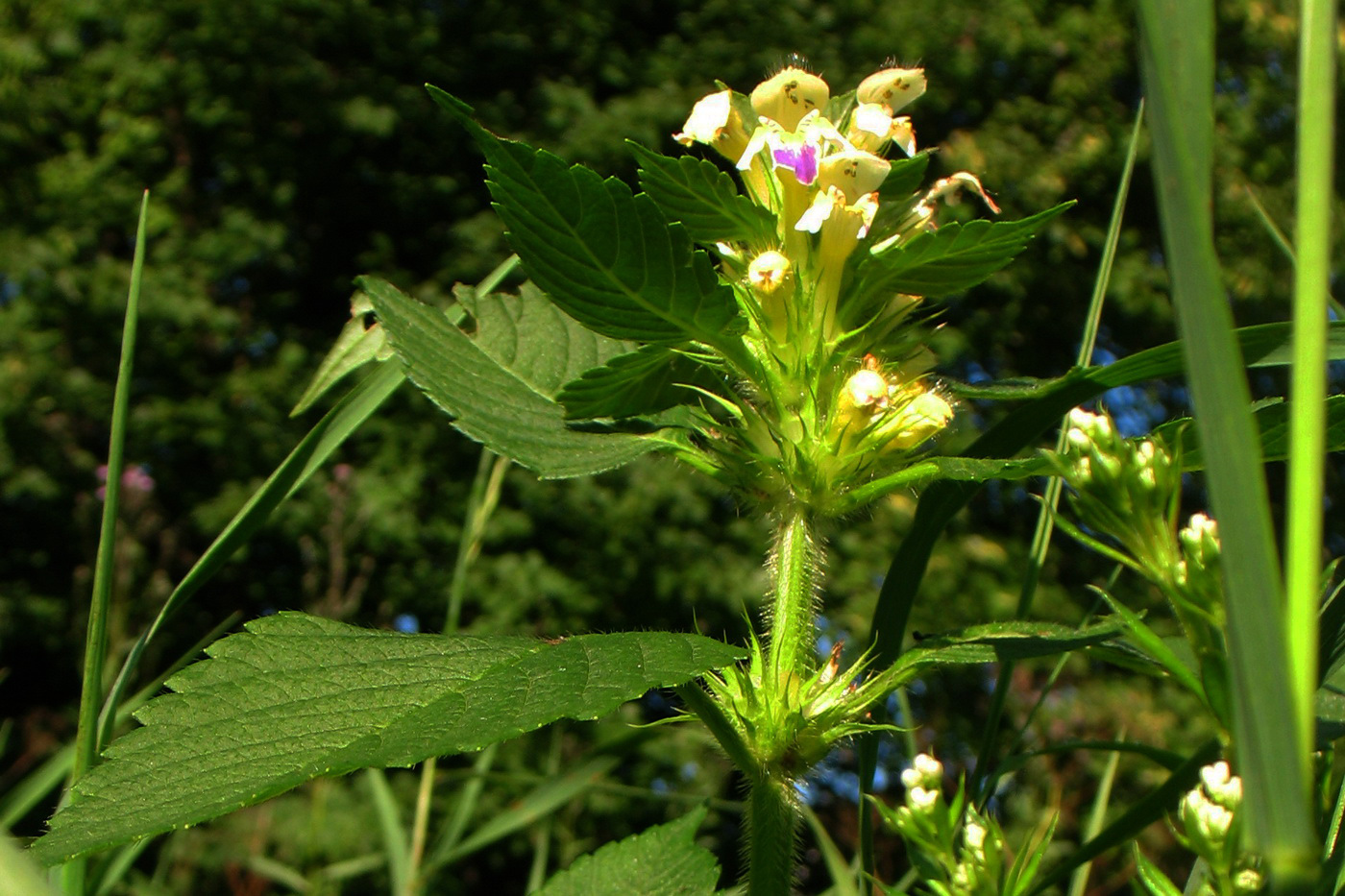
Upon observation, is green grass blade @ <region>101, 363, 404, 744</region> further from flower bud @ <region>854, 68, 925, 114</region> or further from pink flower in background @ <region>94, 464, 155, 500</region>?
Answer: pink flower in background @ <region>94, 464, 155, 500</region>

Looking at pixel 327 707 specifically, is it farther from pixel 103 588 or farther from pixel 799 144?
pixel 799 144

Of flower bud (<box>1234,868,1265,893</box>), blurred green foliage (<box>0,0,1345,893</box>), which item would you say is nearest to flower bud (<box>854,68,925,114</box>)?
flower bud (<box>1234,868,1265,893</box>)

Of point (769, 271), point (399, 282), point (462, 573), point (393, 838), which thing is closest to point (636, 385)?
point (769, 271)

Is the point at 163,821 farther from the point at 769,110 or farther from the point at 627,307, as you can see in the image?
the point at 769,110

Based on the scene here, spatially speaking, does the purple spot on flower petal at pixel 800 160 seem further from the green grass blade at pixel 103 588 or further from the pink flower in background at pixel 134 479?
the pink flower in background at pixel 134 479

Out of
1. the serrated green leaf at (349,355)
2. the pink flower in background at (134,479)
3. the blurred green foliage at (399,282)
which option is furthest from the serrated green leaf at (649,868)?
the blurred green foliage at (399,282)

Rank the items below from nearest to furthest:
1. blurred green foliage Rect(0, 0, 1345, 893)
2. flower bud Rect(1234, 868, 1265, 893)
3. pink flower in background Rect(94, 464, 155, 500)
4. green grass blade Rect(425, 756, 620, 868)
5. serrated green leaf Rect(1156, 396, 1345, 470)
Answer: flower bud Rect(1234, 868, 1265, 893), serrated green leaf Rect(1156, 396, 1345, 470), green grass blade Rect(425, 756, 620, 868), pink flower in background Rect(94, 464, 155, 500), blurred green foliage Rect(0, 0, 1345, 893)
